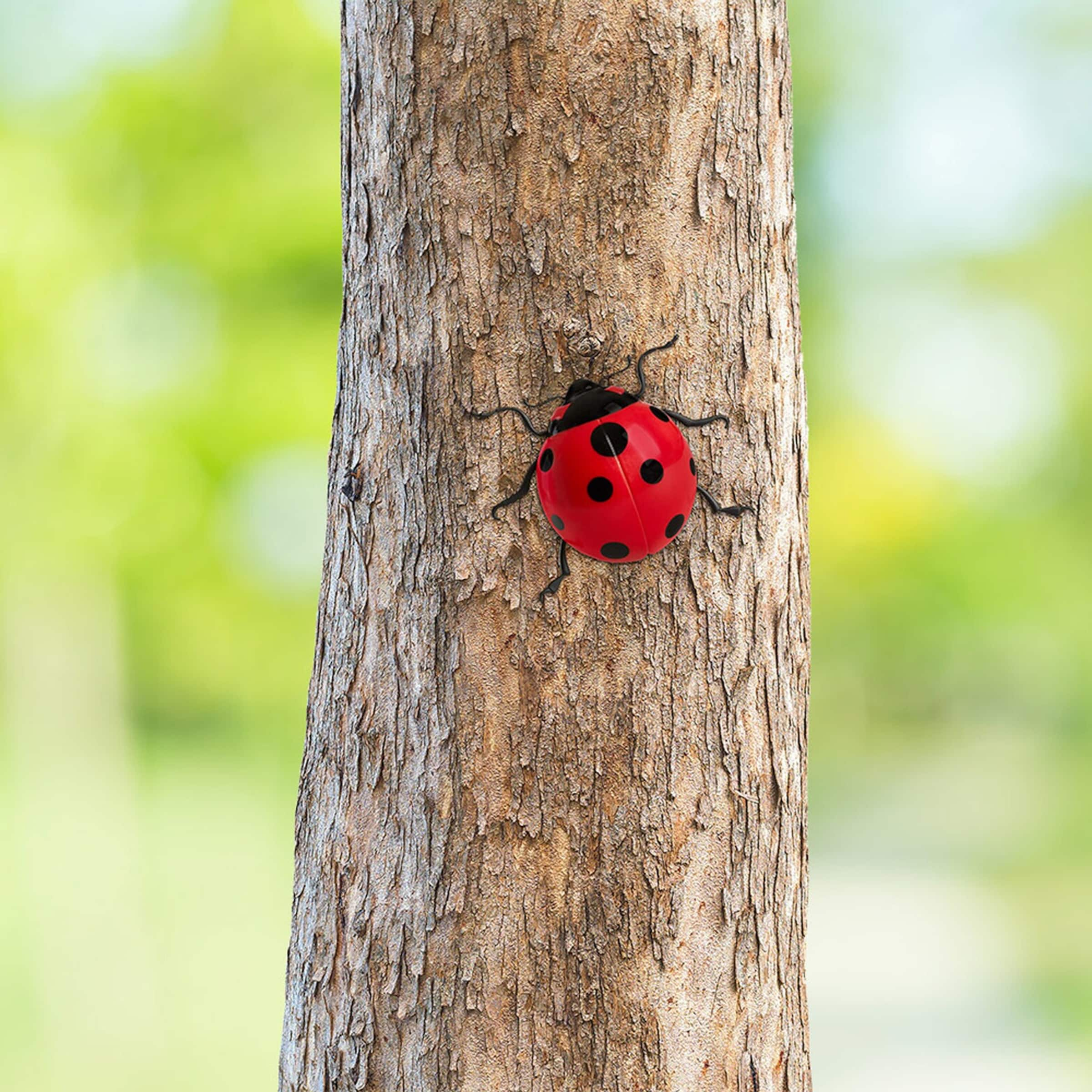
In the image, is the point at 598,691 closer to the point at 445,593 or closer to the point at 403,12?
the point at 445,593

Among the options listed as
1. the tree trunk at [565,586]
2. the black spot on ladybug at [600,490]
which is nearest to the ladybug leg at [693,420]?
the tree trunk at [565,586]

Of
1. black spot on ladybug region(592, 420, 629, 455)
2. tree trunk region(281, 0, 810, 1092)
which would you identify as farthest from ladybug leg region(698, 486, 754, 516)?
black spot on ladybug region(592, 420, 629, 455)

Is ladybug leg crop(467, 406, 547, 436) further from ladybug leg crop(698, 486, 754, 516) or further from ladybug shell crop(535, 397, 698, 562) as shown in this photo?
ladybug leg crop(698, 486, 754, 516)

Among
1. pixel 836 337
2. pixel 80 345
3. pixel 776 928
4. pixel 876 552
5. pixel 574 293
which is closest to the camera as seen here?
pixel 574 293

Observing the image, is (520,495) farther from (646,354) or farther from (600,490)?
(646,354)

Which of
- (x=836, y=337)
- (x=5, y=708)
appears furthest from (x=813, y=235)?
(x=5, y=708)

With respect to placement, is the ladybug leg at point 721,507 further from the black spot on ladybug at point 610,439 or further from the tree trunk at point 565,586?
the black spot on ladybug at point 610,439

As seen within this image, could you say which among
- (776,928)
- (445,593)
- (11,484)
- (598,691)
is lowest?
(776,928)
